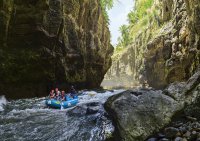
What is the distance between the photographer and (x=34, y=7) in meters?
23.1

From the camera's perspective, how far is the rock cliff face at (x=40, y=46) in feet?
75.0

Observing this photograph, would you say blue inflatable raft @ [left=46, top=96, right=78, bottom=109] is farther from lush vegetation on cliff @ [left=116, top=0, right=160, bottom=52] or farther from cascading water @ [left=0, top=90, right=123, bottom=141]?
lush vegetation on cliff @ [left=116, top=0, right=160, bottom=52]

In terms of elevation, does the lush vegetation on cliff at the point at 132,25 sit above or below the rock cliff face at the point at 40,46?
above

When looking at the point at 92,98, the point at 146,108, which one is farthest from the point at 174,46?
the point at 146,108

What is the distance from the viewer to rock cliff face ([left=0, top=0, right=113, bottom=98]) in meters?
22.9

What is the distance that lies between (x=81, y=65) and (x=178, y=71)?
42.1ft

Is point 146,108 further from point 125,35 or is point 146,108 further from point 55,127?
point 125,35

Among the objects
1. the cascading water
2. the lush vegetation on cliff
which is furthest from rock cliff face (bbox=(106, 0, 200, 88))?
the lush vegetation on cliff

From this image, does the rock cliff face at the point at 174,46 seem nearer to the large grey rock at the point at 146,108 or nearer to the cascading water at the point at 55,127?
the large grey rock at the point at 146,108

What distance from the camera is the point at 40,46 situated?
25234mm

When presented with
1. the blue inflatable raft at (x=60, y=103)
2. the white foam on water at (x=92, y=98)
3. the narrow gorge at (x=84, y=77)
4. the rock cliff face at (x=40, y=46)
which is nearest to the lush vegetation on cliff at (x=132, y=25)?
the narrow gorge at (x=84, y=77)

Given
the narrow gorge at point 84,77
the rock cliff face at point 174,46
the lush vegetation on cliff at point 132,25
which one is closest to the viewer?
the narrow gorge at point 84,77

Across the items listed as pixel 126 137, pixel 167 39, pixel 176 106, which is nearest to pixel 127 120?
pixel 126 137

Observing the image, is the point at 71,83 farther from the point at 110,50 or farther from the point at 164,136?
the point at 164,136
